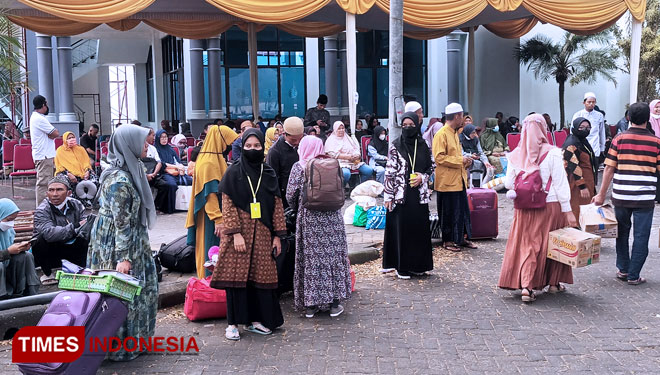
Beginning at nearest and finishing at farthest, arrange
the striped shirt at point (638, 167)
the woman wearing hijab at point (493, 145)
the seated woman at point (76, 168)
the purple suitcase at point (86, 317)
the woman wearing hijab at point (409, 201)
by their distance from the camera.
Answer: the purple suitcase at point (86, 317) < the striped shirt at point (638, 167) < the woman wearing hijab at point (409, 201) < the seated woman at point (76, 168) < the woman wearing hijab at point (493, 145)

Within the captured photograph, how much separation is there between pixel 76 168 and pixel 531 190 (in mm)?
7795

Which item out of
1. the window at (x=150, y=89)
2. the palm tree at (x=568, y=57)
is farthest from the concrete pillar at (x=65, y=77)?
the palm tree at (x=568, y=57)

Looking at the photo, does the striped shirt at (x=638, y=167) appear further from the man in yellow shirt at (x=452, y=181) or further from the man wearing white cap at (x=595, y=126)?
the man wearing white cap at (x=595, y=126)

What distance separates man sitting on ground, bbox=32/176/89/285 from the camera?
22.0 ft

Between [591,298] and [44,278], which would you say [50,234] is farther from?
[591,298]

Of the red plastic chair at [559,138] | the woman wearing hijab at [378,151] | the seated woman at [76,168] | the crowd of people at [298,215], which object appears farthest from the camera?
the red plastic chair at [559,138]

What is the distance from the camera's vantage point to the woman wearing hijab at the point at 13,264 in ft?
19.4

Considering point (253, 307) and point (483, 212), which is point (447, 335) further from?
point (483, 212)

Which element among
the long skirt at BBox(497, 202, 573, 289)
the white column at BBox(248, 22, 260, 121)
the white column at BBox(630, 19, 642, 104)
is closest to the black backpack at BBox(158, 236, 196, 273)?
the long skirt at BBox(497, 202, 573, 289)

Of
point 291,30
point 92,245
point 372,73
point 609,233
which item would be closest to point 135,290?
point 92,245

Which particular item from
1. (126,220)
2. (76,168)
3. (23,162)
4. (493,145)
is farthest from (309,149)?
(23,162)

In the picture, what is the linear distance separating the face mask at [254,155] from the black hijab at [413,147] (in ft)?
7.24

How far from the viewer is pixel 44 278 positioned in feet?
22.9

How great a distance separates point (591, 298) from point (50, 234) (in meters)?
4.97
